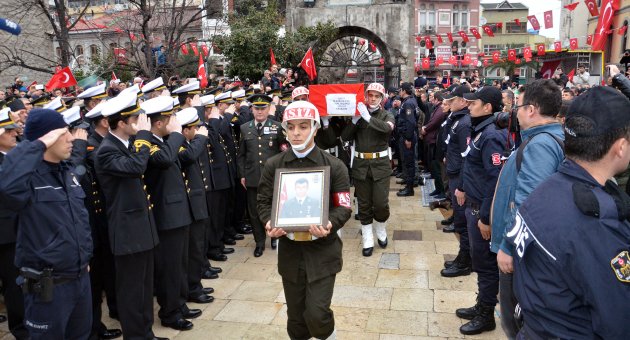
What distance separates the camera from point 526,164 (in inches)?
121

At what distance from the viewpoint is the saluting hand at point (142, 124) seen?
3926 millimetres

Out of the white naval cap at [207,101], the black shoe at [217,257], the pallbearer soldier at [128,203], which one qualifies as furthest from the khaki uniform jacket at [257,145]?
the pallbearer soldier at [128,203]

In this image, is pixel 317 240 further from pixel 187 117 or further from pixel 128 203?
pixel 187 117

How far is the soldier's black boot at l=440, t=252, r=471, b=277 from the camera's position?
5.72 metres

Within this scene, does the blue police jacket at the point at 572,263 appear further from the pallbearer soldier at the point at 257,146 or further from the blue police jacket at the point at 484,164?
the pallbearer soldier at the point at 257,146

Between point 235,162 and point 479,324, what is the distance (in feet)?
14.5

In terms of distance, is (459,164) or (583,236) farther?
(459,164)

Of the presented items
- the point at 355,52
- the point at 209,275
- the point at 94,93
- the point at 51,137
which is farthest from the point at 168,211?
the point at 355,52

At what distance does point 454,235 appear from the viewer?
289 inches

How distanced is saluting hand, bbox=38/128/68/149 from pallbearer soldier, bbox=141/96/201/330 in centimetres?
99

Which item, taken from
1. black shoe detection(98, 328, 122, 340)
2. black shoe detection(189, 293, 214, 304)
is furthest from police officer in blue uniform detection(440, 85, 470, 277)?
black shoe detection(98, 328, 122, 340)

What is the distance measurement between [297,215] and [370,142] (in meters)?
3.49

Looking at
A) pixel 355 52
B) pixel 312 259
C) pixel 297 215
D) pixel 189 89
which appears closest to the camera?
pixel 297 215

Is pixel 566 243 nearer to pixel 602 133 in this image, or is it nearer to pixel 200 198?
pixel 602 133
